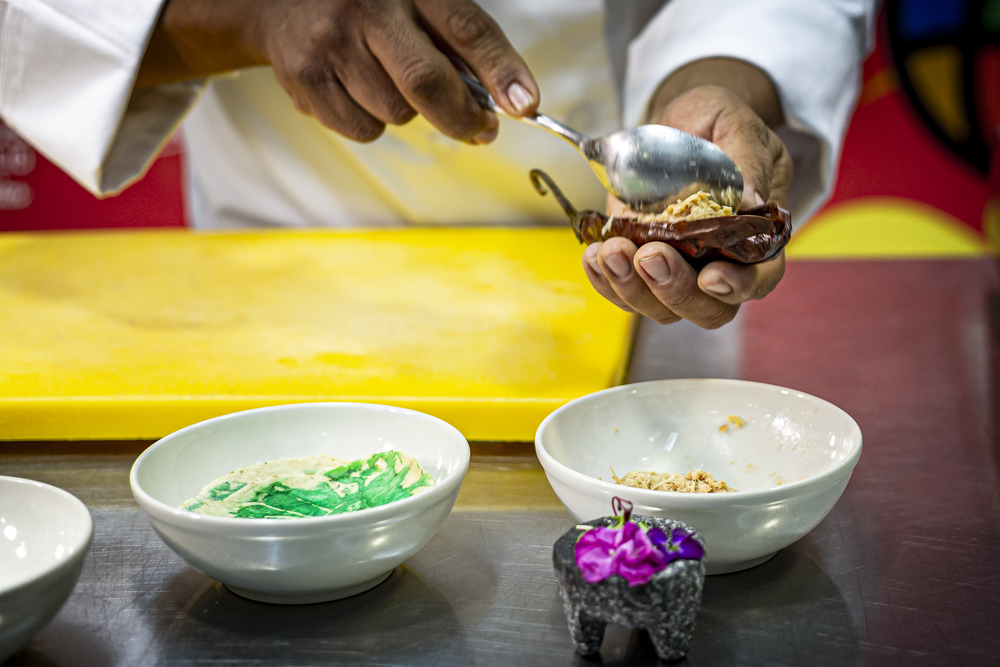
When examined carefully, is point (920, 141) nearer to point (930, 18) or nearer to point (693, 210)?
point (930, 18)

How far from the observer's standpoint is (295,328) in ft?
3.81

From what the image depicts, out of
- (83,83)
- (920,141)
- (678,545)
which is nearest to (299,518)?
(678,545)

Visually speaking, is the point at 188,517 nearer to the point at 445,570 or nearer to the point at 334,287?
the point at 445,570

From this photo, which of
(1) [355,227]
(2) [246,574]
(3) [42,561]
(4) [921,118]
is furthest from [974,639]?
(4) [921,118]

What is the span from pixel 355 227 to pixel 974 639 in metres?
1.35

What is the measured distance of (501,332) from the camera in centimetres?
113

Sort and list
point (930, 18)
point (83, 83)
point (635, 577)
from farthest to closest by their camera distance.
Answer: point (930, 18), point (83, 83), point (635, 577)

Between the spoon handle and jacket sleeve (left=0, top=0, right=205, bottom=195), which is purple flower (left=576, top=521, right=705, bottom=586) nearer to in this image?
the spoon handle

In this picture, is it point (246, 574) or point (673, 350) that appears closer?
point (246, 574)

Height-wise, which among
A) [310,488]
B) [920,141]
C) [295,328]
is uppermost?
[310,488]

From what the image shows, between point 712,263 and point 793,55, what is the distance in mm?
694

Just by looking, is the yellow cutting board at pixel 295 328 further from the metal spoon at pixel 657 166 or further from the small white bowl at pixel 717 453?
the metal spoon at pixel 657 166

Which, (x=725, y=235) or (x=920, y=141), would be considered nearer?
(x=725, y=235)

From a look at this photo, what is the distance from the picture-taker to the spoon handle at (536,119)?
99 cm
